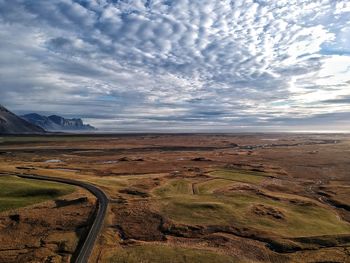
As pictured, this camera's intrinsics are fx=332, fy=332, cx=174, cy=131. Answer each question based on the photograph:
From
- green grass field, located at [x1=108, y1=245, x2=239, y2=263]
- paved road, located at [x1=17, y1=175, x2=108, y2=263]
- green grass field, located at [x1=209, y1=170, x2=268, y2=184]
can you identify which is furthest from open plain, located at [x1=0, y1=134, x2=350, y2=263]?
green grass field, located at [x1=209, y1=170, x2=268, y2=184]

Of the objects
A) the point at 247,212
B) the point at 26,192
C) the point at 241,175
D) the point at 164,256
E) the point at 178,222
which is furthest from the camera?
the point at 241,175

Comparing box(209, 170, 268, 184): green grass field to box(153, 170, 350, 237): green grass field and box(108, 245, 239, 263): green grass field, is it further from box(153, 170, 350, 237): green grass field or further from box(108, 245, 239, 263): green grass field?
box(108, 245, 239, 263): green grass field

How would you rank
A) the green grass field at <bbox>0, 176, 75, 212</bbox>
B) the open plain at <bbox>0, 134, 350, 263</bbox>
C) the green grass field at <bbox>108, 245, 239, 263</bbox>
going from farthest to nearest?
the green grass field at <bbox>0, 176, 75, 212</bbox>
the open plain at <bbox>0, 134, 350, 263</bbox>
the green grass field at <bbox>108, 245, 239, 263</bbox>

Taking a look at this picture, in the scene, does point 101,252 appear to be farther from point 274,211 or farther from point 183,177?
point 183,177

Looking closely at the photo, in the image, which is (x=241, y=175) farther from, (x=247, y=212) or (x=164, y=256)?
(x=164, y=256)

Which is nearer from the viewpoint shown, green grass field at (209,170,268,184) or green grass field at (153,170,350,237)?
green grass field at (153,170,350,237)

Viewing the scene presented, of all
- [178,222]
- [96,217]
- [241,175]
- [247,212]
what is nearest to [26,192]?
[96,217]

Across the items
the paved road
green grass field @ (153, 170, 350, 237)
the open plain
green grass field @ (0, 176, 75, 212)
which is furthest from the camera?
green grass field @ (0, 176, 75, 212)

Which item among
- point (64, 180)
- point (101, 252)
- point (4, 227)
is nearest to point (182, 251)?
point (101, 252)
